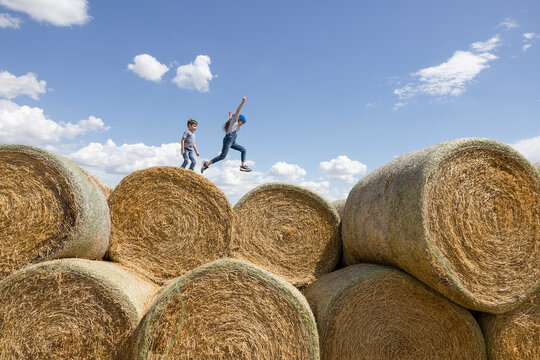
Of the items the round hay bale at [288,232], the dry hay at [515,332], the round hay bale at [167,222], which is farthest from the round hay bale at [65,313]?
the dry hay at [515,332]

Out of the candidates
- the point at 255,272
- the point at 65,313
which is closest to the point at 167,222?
the point at 65,313

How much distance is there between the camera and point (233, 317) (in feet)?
9.67

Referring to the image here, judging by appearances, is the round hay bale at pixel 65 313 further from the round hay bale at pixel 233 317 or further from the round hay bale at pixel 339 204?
the round hay bale at pixel 339 204

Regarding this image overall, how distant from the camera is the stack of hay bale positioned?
9.62 ft

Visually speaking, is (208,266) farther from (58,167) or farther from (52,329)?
(58,167)

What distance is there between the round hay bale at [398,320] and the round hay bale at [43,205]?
1985 millimetres

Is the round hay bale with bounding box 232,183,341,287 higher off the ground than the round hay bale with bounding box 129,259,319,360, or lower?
higher

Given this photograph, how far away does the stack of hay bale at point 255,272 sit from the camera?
9.62 feet

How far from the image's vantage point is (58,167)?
10.9 feet

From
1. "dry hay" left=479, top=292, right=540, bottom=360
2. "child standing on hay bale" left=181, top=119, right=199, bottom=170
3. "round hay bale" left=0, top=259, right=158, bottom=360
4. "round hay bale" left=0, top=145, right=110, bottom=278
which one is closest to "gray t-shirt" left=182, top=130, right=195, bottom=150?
"child standing on hay bale" left=181, top=119, right=199, bottom=170

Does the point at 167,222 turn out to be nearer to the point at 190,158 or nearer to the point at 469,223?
the point at 469,223

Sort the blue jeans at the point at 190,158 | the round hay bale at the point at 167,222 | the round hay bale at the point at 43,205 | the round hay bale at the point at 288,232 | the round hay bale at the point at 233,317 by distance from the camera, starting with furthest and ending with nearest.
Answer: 1. the blue jeans at the point at 190,158
2. the round hay bale at the point at 288,232
3. the round hay bale at the point at 167,222
4. the round hay bale at the point at 43,205
5. the round hay bale at the point at 233,317

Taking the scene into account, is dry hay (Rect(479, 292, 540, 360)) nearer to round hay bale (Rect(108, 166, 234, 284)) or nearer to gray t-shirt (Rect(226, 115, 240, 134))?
round hay bale (Rect(108, 166, 234, 284))

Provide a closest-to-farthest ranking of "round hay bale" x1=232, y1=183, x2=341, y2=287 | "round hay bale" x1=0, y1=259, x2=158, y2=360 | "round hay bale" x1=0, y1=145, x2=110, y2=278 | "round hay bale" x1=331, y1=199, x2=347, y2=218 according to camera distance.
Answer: "round hay bale" x1=0, y1=259, x2=158, y2=360
"round hay bale" x1=0, y1=145, x2=110, y2=278
"round hay bale" x1=232, y1=183, x2=341, y2=287
"round hay bale" x1=331, y1=199, x2=347, y2=218
